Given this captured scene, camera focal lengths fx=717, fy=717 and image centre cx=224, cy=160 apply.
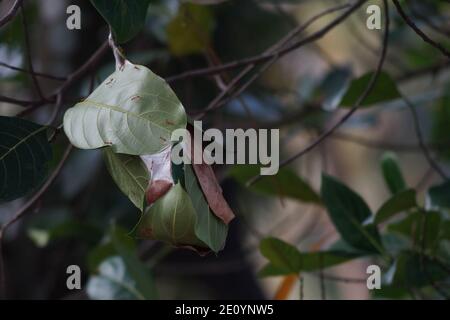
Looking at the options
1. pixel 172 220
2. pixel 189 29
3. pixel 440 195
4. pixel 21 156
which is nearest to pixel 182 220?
pixel 172 220

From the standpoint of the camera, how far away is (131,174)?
22.8 inches

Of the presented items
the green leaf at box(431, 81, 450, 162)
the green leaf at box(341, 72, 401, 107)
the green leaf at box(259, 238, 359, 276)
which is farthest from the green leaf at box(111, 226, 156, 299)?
the green leaf at box(431, 81, 450, 162)

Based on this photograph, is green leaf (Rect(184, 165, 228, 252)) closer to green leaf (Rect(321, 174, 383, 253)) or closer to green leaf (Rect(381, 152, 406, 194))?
green leaf (Rect(321, 174, 383, 253))

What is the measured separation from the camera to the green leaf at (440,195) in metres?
0.96

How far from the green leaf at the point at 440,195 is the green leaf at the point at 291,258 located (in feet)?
0.42

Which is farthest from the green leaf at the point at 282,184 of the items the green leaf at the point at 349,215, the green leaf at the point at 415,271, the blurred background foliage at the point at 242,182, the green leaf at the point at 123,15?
the green leaf at the point at 123,15

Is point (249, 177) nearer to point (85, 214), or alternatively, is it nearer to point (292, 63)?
point (85, 214)

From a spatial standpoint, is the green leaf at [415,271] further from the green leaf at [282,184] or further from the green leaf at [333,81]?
the green leaf at [333,81]

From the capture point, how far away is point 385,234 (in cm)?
110

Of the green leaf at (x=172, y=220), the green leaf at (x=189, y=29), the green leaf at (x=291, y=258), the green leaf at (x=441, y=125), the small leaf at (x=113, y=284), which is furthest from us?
the green leaf at (x=441, y=125)

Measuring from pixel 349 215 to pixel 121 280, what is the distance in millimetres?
347

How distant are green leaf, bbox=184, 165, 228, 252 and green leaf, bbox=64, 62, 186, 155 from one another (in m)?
0.04
